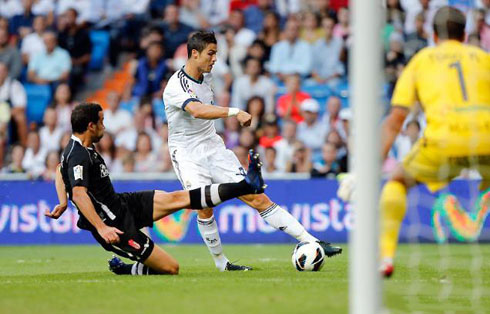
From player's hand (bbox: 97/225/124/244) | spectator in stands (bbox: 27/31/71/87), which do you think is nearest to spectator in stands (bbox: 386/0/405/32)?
spectator in stands (bbox: 27/31/71/87)

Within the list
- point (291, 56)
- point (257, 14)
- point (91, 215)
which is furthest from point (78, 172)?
point (257, 14)

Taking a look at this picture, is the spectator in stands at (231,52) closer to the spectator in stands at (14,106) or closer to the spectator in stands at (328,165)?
the spectator in stands at (328,165)

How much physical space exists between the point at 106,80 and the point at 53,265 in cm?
944

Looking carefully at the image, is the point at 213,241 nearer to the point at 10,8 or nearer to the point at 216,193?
the point at 216,193

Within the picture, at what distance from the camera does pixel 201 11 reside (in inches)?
802

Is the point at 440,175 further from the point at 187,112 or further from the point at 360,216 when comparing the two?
the point at 187,112

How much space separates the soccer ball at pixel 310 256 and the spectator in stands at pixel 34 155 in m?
8.99

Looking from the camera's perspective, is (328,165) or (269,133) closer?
(328,165)

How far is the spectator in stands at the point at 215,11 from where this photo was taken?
799 inches

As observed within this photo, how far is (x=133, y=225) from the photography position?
9328 millimetres

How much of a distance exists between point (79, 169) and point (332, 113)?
9.32 metres

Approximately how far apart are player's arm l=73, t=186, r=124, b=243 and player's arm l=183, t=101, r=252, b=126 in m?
1.33

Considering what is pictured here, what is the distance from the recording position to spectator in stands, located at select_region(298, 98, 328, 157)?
58.2 ft

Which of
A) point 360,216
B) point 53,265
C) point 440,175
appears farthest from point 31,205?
point 360,216
